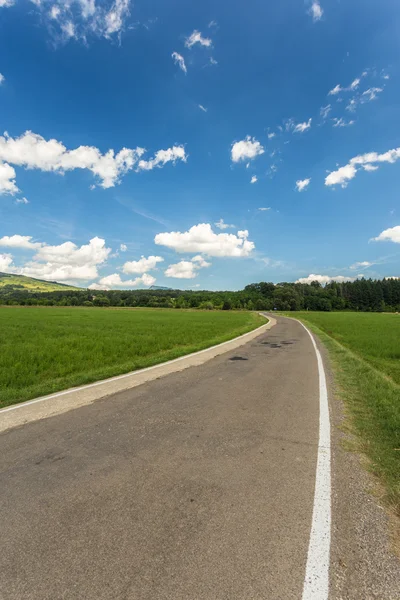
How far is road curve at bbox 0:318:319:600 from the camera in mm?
2092

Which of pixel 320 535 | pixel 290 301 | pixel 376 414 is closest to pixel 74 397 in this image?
pixel 320 535

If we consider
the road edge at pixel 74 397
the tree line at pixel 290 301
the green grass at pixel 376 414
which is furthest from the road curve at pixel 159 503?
the tree line at pixel 290 301

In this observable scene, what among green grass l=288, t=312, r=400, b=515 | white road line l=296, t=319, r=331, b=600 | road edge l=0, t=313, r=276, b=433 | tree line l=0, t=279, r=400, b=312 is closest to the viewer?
white road line l=296, t=319, r=331, b=600

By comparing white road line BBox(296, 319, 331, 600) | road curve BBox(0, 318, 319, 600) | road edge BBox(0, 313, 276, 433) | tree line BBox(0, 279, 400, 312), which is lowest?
road edge BBox(0, 313, 276, 433)

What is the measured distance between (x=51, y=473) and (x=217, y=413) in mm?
2963

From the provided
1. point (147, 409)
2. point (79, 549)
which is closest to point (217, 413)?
point (147, 409)

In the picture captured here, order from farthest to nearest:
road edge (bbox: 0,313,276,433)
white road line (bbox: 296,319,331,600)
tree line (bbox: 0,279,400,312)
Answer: tree line (bbox: 0,279,400,312)
road edge (bbox: 0,313,276,433)
white road line (bbox: 296,319,331,600)

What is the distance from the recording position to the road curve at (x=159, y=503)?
2.09 meters

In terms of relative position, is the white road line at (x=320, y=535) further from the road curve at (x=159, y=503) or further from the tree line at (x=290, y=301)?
the tree line at (x=290, y=301)

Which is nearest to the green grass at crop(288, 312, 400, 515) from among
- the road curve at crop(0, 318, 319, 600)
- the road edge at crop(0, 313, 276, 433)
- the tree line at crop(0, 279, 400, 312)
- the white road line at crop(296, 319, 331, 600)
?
the white road line at crop(296, 319, 331, 600)

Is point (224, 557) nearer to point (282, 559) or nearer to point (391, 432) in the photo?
point (282, 559)

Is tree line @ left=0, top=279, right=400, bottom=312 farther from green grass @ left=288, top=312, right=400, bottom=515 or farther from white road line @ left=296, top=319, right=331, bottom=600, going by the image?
white road line @ left=296, top=319, right=331, bottom=600

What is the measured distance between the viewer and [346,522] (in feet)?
8.86

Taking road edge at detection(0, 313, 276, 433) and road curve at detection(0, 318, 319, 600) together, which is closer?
road curve at detection(0, 318, 319, 600)
